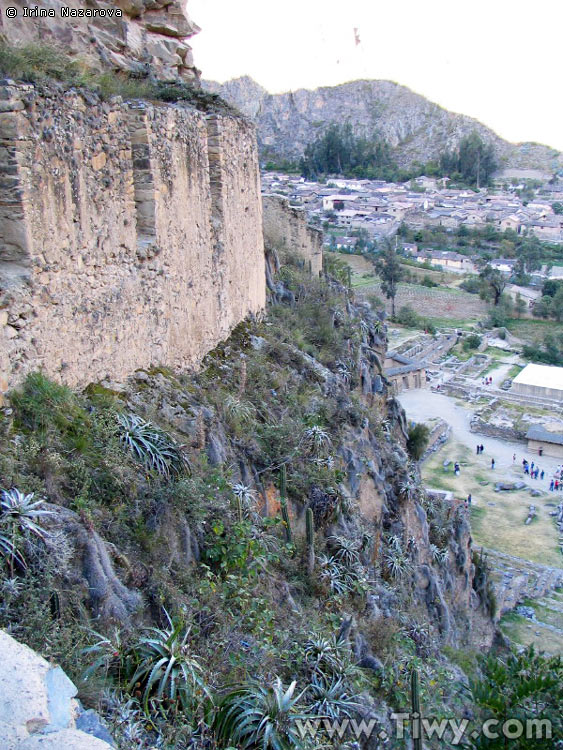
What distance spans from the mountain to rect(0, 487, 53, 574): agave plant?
103 metres

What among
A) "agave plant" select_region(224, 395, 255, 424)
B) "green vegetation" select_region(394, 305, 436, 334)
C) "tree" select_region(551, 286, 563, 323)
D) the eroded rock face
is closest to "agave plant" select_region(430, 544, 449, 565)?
"agave plant" select_region(224, 395, 255, 424)

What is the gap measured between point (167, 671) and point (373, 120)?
122591mm

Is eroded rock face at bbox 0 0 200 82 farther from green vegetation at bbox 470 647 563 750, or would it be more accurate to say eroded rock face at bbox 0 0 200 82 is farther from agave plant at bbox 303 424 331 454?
green vegetation at bbox 470 647 563 750

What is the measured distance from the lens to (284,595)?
19.6 ft

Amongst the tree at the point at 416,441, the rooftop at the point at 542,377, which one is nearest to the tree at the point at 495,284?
the rooftop at the point at 542,377

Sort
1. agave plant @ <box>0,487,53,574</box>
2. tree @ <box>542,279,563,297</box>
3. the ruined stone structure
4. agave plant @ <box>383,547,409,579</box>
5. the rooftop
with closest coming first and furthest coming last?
1. agave plant @ <box>0,487,53,574</box>
2. agave plant @ <box>383,547,409,579</box>
3. the rooftop
4. the ruined stone structure
5. tree @ <box>542,279,563,297</box>

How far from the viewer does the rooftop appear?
99.5 ft

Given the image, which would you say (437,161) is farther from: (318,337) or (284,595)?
(284,595)

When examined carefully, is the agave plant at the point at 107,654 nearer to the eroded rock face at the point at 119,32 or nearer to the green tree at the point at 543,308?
the eroded rock face at the point at 119,32

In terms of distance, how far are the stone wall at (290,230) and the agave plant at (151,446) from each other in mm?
10455

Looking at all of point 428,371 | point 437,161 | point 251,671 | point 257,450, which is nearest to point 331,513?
point 257,450

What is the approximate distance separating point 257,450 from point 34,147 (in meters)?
→ 3.89

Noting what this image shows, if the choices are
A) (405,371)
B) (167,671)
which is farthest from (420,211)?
(167,671)

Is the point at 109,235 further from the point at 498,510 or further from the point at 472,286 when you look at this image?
the point at 472,286
